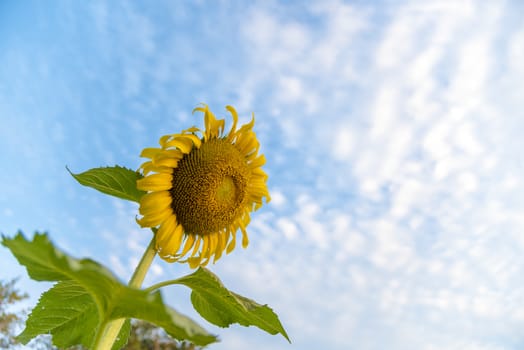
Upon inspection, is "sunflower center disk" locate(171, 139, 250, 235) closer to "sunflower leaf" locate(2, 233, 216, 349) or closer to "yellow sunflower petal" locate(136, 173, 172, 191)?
"yellow sunflower petal" locate(136, 173, 172, 191)

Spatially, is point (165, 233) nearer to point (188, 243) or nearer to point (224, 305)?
point (188, 243)

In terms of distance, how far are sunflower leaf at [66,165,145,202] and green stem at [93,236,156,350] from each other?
380mm

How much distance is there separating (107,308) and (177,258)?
29.6 inches

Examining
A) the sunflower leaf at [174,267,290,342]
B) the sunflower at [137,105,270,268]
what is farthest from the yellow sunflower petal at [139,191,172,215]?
the sunflower leaf at [174,267,290,342]

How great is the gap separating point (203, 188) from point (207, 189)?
A: 24 mm

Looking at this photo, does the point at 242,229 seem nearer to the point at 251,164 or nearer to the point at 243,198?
the point at 243,198

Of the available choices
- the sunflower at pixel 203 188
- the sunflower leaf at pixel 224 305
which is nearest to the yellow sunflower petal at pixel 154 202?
the sunflower at pixel 203 188

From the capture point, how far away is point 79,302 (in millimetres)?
2463

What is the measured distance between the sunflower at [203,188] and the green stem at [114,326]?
20 cm

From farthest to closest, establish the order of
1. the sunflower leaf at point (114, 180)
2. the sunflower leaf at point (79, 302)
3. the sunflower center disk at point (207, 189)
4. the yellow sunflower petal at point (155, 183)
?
the sunflower center disk at point (207, 189) → the yellow sunflower petal at point (155, 183) → the sunflower leaf at point (114, 180) → the sunflower leaf at point (79, 302)

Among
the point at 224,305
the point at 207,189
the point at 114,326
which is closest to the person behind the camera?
the point at 114,326

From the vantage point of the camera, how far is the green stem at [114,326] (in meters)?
2.03

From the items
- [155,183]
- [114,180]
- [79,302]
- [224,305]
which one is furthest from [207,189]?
[79,302]

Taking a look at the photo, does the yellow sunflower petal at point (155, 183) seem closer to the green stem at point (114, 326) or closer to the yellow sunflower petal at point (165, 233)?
the yellow sunflower petal at point (165, 233)
